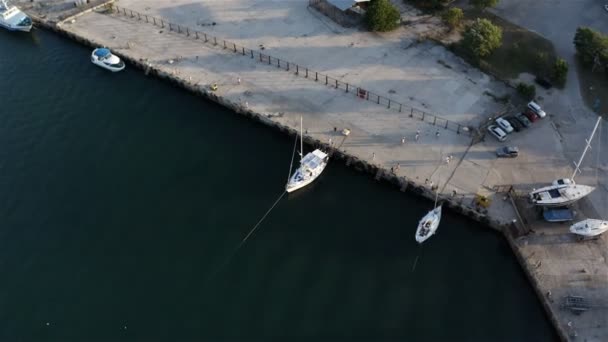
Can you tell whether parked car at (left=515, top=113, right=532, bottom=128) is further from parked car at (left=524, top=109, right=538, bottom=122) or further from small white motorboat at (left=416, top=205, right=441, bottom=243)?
small white motorboat at (left=416, top=205, right=441, bottom=243)

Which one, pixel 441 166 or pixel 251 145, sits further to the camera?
pixel 251 145

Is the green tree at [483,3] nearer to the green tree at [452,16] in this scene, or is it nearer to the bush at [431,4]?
the green tree at [452,16]

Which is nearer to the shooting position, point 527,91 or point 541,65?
point 527,91

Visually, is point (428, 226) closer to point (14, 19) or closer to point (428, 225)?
point (428, 225)

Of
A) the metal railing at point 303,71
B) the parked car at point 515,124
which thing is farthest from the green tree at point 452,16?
the parked car at point 515,124

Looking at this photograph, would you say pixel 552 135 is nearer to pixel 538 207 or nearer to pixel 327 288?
pixel 538 207

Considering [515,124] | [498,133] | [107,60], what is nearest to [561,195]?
[498,133]

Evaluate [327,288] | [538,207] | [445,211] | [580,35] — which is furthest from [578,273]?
[580,35]
